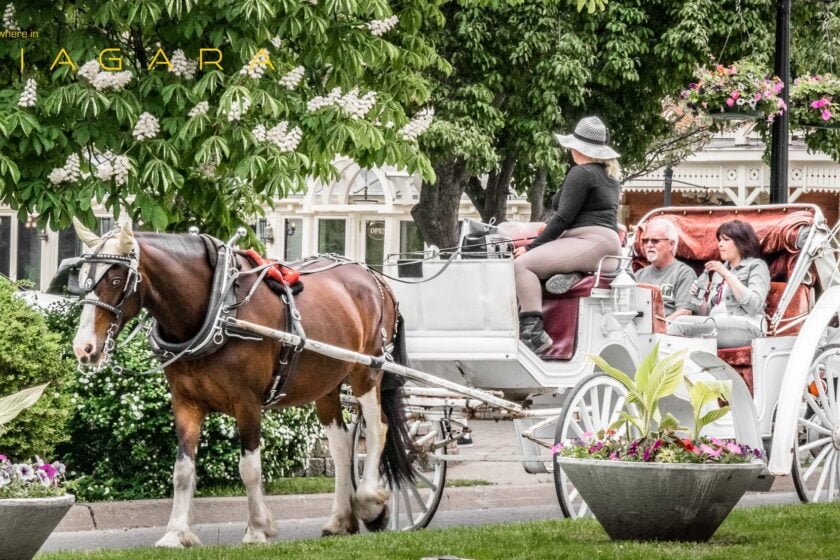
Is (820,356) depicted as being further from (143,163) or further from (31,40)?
(31,40)

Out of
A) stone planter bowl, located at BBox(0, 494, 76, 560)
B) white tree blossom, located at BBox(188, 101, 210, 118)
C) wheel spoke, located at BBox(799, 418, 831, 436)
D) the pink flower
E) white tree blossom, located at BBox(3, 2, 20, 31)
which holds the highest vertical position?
white tree blossom, located at BBox(3, 2, 20, 31)

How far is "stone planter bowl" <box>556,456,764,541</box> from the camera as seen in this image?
824 cm

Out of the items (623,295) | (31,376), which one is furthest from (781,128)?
(31,376)

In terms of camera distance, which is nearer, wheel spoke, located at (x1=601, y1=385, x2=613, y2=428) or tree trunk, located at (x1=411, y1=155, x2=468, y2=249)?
wheel spoke, located at (x1=601, y1=385, x2=613, y2=428)

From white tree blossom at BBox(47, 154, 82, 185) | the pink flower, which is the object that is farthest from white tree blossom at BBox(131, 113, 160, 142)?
the pink flower

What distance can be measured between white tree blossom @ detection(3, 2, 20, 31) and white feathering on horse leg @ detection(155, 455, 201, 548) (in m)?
4.29

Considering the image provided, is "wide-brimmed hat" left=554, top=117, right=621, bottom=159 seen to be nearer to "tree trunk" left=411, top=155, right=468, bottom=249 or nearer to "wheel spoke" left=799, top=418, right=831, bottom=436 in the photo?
"wheel spoke" left=799, top=418, right=831, bottom=436

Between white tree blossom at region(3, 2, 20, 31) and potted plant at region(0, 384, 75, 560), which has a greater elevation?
white tree blossom at region(3, 2, 20, 31)

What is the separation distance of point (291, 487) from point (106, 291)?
406 centimetres

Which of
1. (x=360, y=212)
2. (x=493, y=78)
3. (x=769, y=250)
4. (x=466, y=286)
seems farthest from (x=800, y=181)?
(x=466, y=286)

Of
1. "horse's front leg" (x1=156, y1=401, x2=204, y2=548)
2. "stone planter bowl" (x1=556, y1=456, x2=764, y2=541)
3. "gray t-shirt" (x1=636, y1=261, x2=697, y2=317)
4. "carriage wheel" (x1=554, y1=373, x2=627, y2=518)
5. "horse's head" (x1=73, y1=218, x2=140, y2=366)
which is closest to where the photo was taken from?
"stone planter bowl" (x1=556, y1=456, x2=764, y2=541)

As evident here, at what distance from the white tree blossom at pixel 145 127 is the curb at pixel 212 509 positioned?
2.61m

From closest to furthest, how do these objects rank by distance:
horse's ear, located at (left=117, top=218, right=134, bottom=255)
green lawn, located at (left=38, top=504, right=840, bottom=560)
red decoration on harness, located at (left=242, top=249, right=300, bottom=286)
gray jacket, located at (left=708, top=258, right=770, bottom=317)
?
green lawn, located at (left=38, top=504, right=840, bottom=560) < horse's ear, located at (left=117, top=218, right=134, bottom=255) < red decoration on harness, located at (left=242, top=249, right=300, bottom=286) < gray jacket, located at (left=708, top=258, right=770, bottom=317)

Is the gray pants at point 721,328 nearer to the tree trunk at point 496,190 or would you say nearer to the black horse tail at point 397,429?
the black horse tail at point 397,429
